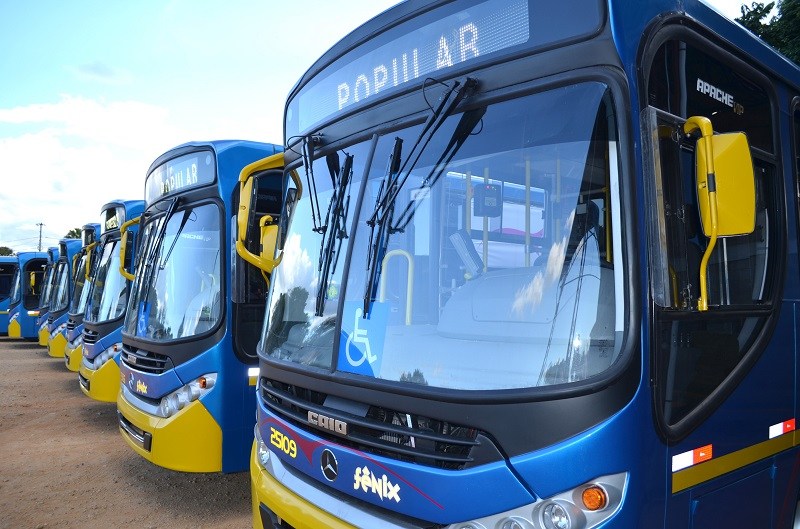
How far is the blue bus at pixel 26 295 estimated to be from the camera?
2069 cm

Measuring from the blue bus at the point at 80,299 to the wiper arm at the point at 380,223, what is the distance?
9302 mm

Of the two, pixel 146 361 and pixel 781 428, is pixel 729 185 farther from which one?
pixel 146 361

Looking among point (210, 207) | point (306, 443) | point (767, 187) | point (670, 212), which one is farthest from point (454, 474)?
point (210, 207)

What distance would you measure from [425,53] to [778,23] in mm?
10994

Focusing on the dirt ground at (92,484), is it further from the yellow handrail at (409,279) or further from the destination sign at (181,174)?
the yellow handrail at (409,279)

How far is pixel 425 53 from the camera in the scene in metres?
2.72

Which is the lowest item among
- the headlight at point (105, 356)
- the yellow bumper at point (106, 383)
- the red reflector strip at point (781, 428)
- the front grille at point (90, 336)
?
the yellow bumper at point (106, 383)

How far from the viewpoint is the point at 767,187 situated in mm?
2969

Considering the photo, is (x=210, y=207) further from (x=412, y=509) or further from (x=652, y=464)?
(x=652, y=464)

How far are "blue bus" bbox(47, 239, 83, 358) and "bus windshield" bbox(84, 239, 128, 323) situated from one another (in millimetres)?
4809

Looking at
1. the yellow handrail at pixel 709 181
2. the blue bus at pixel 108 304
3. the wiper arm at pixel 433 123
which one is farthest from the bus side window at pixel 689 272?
the blue bus at pixel 108 304

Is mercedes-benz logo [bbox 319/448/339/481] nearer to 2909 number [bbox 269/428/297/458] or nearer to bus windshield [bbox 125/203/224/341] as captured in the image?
2909 number [bbox 269/428/297/458]

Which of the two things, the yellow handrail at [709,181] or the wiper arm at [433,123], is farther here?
the wiper arm at [433,123]

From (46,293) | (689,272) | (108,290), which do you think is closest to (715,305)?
(689,272)
